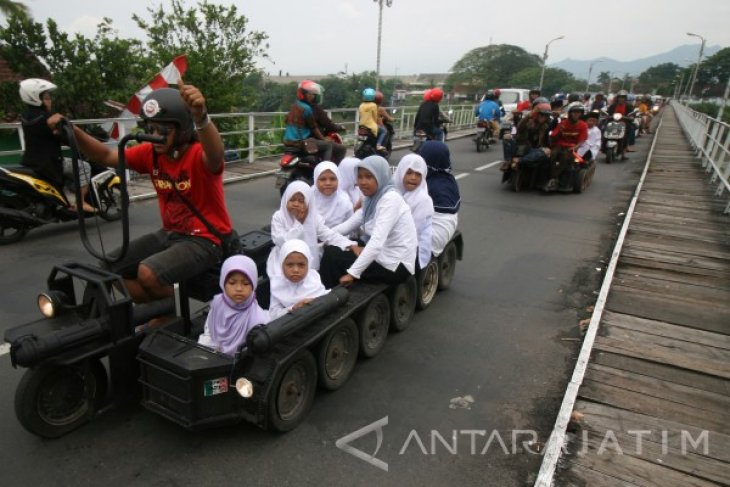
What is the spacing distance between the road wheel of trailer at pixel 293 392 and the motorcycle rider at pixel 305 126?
544cm

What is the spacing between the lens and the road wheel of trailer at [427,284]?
461 centimetres

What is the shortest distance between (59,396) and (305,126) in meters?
6.18

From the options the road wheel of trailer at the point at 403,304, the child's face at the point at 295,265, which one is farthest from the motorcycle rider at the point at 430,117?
the child's face at the point at 295,265

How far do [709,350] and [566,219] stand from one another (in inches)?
182

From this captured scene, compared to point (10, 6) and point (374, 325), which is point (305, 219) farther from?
point (10, 6)

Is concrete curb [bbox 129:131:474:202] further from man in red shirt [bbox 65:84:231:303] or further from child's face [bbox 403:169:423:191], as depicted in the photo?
child's face [bbox 403:169:423:191]

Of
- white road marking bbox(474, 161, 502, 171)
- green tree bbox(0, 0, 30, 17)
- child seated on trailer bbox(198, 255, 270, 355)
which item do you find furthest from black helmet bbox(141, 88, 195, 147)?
green tree bbox(0, 0, 30, 17)

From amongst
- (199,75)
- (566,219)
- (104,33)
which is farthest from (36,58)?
(566,219)

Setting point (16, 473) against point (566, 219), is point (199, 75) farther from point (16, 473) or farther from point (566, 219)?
point (16, 473)

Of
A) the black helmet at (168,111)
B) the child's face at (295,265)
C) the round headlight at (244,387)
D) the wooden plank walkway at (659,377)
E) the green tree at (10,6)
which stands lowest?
the wooden plank walkway at (659,377)

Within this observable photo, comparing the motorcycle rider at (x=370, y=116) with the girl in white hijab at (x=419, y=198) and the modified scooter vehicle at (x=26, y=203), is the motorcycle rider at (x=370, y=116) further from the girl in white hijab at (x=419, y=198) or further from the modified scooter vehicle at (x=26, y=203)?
the girl in white hijab at (x=419, y=198)

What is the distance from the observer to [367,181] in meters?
4.01

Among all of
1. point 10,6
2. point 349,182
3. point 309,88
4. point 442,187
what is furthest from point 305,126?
point 10,6

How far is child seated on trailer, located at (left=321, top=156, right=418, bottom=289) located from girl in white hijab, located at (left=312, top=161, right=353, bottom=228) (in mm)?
734
